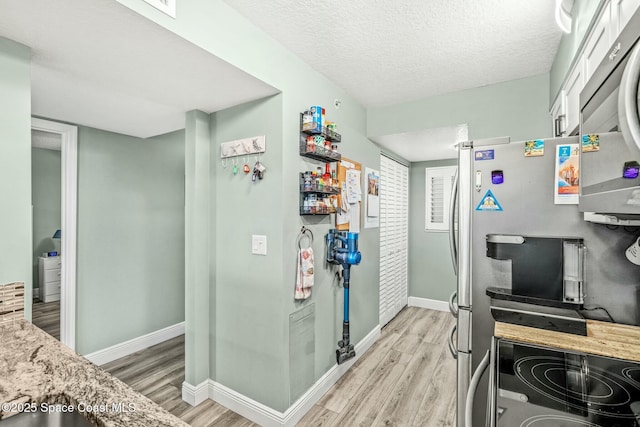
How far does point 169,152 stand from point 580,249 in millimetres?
3526

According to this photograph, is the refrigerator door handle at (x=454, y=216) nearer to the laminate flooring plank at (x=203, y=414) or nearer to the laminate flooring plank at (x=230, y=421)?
the laminate flooring plank at (x=230, y=421)

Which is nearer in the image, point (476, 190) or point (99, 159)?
Answer: point (476, 190)

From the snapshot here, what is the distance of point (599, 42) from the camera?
120cm

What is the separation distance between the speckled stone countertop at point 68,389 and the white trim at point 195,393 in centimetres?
147

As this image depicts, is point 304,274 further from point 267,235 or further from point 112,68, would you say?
point 112,68

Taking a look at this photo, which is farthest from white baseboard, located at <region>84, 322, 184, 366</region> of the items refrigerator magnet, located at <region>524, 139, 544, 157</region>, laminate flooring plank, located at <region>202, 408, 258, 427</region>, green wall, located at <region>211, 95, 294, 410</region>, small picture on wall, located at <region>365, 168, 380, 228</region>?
refrigerator magnet, located at <region>524, 139, 544, 157</region>

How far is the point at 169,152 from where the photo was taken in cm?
336

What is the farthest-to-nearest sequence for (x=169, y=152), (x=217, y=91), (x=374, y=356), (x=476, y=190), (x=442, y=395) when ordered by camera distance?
(x=169, y=152) → (x=374, y=356) → (x=442, y=395) → (x=217, y=91) → (x=476, y=190)

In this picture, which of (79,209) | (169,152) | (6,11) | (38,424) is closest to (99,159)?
(79,209)

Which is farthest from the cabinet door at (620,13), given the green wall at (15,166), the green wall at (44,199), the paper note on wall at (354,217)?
the green wall at (44,199)

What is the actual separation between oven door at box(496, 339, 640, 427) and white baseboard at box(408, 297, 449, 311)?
11.4 feet

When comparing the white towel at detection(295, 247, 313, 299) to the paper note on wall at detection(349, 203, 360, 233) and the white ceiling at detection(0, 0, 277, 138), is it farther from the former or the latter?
the white ceiling at detection(0, 0, 277, 138)

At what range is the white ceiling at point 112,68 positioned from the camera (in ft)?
3.95

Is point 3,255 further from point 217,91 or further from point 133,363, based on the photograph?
point 133,363
